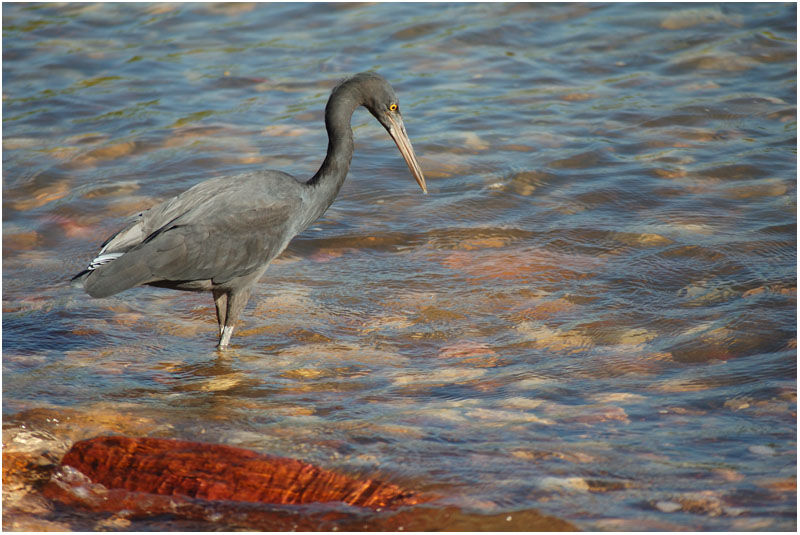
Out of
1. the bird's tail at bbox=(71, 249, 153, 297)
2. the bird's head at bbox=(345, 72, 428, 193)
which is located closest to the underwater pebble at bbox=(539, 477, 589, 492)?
the bird's tail at bbox=(71, 249, 153, 297)

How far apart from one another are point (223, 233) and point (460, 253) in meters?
2.18

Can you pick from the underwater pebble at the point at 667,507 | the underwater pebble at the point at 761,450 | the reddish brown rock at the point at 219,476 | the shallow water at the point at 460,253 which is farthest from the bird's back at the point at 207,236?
the underwater pebble at the point at 761,450

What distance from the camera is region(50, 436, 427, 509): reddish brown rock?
4020 mm

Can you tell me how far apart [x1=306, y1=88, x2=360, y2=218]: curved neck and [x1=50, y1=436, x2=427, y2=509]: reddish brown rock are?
6.62 ft

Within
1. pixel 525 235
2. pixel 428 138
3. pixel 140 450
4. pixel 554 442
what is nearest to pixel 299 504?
pixel 140 450

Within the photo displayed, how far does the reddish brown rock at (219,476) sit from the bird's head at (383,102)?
2.50 meters

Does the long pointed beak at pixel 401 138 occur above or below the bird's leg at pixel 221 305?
above

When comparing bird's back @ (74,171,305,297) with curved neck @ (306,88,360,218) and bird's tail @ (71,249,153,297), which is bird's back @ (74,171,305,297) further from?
curved neck @ (306,88,360,218)

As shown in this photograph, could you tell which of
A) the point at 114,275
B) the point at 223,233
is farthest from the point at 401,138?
the point at 114,275

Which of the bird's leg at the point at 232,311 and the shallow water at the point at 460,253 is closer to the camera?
the shallow water at the point at 460,253

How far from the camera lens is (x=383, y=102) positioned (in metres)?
6.11

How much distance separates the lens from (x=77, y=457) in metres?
4.29

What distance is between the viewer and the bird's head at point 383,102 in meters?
6.03

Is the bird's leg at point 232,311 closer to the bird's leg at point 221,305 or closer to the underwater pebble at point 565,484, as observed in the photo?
the bird's leg at point 221,305
